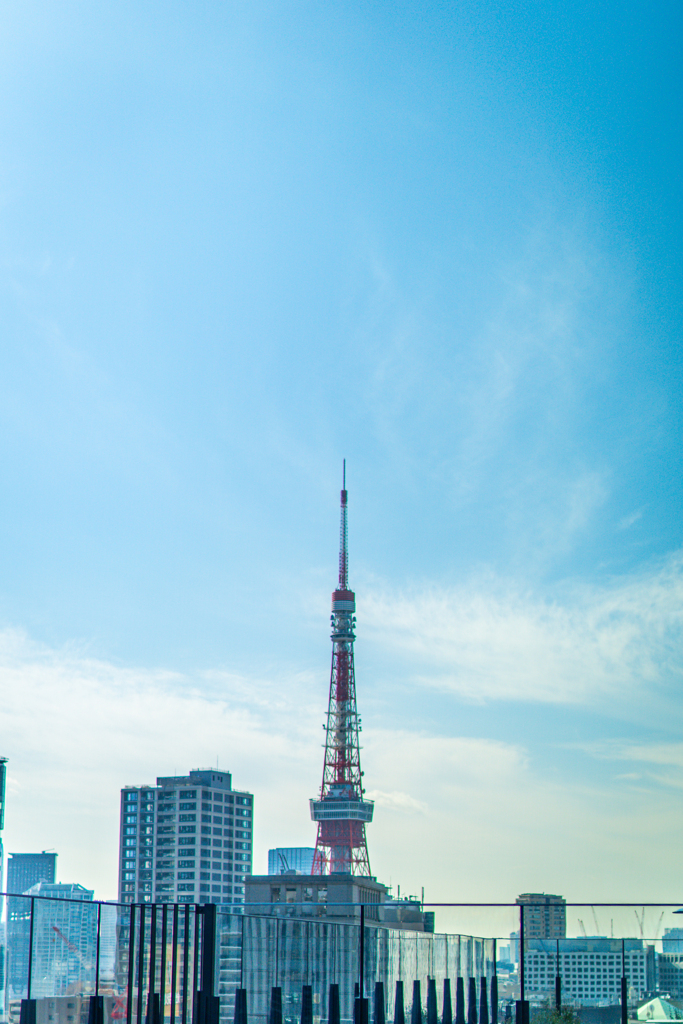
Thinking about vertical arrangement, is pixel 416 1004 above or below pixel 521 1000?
below

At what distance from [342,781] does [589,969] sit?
490ft

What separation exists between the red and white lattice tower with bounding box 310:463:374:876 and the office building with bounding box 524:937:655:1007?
142 meters

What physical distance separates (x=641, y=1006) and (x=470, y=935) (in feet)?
9.84

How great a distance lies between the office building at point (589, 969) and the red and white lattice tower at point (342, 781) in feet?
464

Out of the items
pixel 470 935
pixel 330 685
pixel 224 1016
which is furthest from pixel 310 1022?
pixel 330 685

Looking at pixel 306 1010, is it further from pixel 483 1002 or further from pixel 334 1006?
pixel 483 1002

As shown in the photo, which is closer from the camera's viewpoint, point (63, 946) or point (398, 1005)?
point (63, 946)

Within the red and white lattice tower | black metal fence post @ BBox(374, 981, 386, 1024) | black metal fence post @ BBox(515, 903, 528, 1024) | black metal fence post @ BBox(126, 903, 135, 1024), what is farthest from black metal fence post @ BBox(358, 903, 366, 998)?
the red and white lattice tower

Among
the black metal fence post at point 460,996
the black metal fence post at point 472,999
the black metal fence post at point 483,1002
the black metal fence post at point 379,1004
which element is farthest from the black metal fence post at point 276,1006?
the black metal fence post at point 483,1002

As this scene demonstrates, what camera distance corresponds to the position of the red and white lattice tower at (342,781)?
159625mm

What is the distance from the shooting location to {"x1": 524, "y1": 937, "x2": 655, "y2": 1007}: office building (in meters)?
17.1

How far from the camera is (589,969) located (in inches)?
690

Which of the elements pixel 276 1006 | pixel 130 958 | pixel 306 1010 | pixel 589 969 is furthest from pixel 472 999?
pixel 130 958

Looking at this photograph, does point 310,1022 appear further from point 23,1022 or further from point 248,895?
point 248,895
